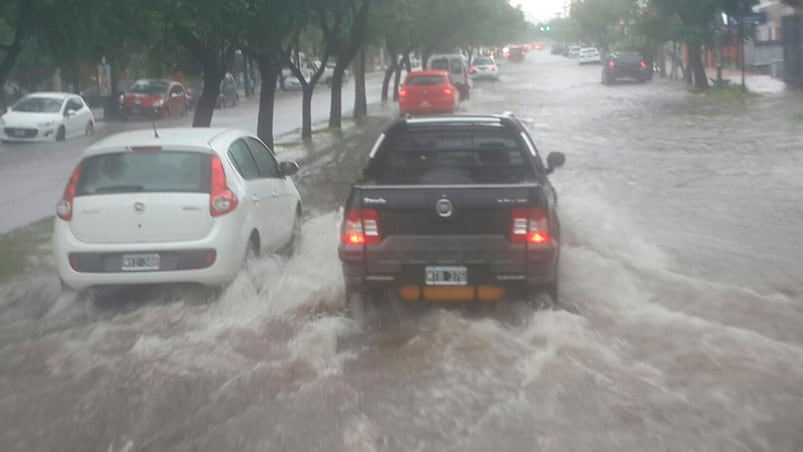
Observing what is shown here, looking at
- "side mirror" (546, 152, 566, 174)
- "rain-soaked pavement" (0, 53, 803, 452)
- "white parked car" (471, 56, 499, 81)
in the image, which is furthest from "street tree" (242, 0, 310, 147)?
"white parked car" (471, 56, 499, 81)

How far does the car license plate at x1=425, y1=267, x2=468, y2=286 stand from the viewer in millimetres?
8195

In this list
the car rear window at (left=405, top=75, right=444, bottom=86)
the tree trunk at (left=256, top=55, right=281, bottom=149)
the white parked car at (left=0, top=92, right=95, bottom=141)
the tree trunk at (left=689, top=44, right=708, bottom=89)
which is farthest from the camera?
the tree trunk at (left=689, top=44, right=708, bottom=89)

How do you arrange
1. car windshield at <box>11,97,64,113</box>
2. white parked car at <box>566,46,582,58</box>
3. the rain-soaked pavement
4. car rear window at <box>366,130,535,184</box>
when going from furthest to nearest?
white parked car at <box>566,46,582,58</box>, car windshield at <box>11,97,64,113</box>, car rear window at <box>366,130,535,184</box>, the rain-soaked pavement

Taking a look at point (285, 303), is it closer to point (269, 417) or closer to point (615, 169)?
point (269, 417)

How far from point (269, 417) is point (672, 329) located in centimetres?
347

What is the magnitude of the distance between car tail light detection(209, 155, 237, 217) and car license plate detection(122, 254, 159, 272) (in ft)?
2.03

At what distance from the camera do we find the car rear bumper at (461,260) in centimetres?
815

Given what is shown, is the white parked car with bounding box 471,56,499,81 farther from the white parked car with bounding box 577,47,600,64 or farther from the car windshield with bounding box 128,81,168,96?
the white parked car with bounding box 577,47,600,64

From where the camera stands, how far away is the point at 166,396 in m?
6.89

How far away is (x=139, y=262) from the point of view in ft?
29.8

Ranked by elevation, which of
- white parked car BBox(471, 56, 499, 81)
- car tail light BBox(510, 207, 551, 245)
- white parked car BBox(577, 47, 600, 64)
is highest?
white parked car BBox(577, 47, 600, 64)

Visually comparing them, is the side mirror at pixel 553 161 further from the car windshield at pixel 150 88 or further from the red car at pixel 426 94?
the car windshield at pixel 150 88

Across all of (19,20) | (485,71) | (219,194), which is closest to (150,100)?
(19,20)

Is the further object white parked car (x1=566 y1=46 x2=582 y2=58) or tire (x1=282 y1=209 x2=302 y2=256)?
white parked car (x1=566 y1=46 x2=582 y2=58)
